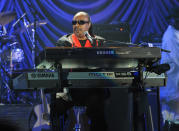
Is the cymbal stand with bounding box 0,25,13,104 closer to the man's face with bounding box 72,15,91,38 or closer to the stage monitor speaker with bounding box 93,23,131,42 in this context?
the stage monitor speaker with bounding box 93,23,131,42

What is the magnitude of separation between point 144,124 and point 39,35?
4315mm

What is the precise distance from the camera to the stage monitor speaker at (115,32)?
3625mm

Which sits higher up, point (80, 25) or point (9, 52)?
point (80, 25)

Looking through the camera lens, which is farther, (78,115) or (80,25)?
(80,25)

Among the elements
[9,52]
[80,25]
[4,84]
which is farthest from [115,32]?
[4,84]

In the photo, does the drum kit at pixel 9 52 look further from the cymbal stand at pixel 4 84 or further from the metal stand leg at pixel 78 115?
the metal stand leg at pixel 78 115

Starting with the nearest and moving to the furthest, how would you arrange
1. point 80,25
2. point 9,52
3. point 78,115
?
point 78,115, point 80,25, point 9,52

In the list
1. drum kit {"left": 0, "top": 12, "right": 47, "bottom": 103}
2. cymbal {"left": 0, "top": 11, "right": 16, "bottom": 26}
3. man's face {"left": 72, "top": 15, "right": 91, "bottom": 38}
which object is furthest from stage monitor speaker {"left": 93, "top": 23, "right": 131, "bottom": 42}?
cymbal {"left": 0, "top": 11, "right": 16, "bottom": 26}

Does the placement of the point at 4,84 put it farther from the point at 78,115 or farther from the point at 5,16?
the point at 78,115

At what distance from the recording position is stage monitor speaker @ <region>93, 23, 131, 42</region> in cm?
362

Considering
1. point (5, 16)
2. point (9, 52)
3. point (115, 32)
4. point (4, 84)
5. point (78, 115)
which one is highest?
point (5, 16)

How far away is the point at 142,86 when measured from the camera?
1602mm

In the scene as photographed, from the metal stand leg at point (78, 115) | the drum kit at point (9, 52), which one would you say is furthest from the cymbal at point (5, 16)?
the metal stand leg at point (78, 115)

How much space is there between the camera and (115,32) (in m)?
3.67
